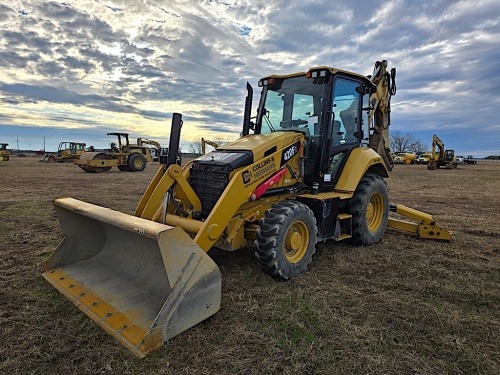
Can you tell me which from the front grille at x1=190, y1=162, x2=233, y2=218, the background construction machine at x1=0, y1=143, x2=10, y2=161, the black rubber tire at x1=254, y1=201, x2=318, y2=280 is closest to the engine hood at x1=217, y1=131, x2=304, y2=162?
the front grille at x1=190, y1=162, x2=233, y2=218

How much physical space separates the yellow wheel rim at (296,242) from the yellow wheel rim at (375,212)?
1.95 m

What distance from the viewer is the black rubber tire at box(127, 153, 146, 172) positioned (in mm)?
24062

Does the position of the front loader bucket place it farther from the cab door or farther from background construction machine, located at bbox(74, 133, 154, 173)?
background construction machine, located at bbox(74, 133, 154, 173)

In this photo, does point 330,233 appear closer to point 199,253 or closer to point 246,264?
point 246,264

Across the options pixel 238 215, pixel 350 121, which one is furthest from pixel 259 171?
pixel 350 121

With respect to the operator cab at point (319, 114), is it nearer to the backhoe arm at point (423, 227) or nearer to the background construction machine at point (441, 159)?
the backhoe arm at point (423, 227)

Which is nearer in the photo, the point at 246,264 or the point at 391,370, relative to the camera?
the point at 391,370

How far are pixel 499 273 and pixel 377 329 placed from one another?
2.45 metres

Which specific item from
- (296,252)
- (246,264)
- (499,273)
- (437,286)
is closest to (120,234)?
(246,264)

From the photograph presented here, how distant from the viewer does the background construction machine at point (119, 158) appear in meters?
22.5

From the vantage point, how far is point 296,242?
4234 millimetres

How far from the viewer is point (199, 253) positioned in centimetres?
304

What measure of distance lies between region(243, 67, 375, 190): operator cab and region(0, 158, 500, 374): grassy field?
1.39 meters

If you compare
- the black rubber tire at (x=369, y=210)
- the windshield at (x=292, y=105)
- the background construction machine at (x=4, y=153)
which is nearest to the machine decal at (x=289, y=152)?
the windshield at (x=292, y=105)
